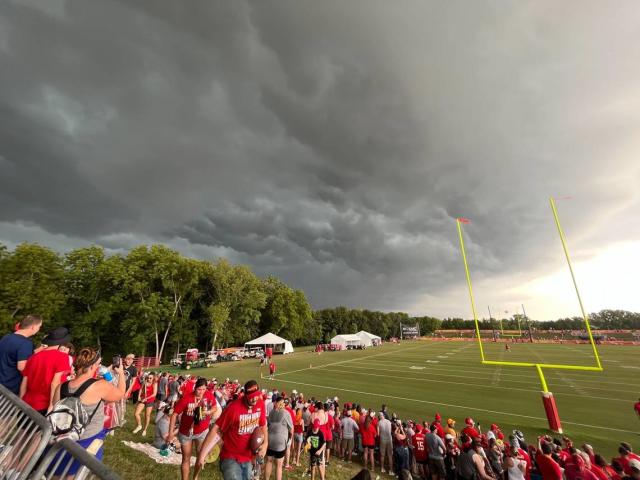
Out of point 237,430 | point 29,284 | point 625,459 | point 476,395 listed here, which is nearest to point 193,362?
point 29,284

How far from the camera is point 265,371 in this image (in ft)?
99.3


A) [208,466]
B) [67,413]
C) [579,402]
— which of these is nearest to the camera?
[67,413]

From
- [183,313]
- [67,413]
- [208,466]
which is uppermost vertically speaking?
[183,313]

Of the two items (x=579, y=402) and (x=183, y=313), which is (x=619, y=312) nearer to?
(x=579, y=402)

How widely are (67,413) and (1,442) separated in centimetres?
163

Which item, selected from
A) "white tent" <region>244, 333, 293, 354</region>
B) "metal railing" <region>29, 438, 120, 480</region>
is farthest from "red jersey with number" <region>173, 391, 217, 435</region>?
"white tent" <region>244, 333, 293, 354</region>

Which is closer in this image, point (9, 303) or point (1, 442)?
point (1, 442)

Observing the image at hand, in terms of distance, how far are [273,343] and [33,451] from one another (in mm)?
43146

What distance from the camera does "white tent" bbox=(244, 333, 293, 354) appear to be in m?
42.7

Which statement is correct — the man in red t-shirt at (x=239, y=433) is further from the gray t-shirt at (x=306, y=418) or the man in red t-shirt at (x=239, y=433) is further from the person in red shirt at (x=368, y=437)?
the person in red shirt at (x=368, y=437)

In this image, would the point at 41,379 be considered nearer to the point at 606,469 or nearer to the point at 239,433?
the point at 239,433

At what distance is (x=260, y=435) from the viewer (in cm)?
459

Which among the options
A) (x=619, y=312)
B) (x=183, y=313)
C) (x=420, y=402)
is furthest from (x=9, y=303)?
(x=619, y=312)

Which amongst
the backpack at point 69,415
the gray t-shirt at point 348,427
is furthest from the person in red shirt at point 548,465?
A: the backpack at point 69,415
